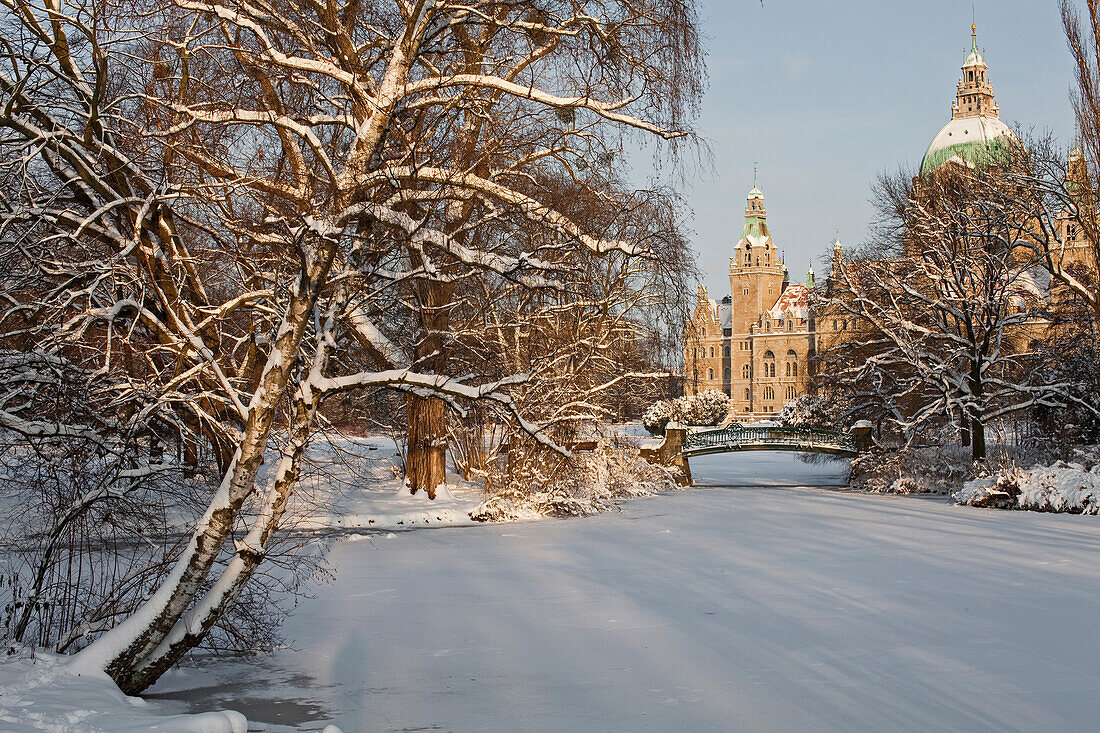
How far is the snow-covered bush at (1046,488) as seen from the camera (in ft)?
67.4

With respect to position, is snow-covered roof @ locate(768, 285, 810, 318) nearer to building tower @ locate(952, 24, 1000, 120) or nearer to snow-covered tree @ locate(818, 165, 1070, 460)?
building tower @ locate(952, 24, 1000, 120)

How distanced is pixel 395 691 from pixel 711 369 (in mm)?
108151

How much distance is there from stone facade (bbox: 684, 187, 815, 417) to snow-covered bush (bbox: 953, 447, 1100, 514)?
261 ft

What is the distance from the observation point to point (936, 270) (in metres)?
25.2

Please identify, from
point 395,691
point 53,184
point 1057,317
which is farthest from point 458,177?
point 1057,317

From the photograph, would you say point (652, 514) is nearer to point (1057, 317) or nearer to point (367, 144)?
point (1057, 317)

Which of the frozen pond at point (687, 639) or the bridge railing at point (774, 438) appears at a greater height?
the bridge railing at point (774, 438)

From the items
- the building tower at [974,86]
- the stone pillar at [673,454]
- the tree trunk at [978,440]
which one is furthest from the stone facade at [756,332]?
the tree trunk at [978,440]

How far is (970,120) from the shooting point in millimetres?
65688

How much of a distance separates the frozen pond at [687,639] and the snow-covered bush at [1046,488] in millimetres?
4800

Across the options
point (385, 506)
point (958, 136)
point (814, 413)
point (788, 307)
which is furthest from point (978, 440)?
point (788, 307)

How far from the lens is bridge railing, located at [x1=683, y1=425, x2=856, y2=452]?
3247cm

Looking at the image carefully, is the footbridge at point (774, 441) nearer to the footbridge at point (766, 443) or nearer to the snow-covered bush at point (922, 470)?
the footbridge at point (766, 443)

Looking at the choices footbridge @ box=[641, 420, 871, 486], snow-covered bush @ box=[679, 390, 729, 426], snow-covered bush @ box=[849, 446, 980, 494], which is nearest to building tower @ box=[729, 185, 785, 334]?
snow-covered bush @ box=[679, 390, 729, 426]
